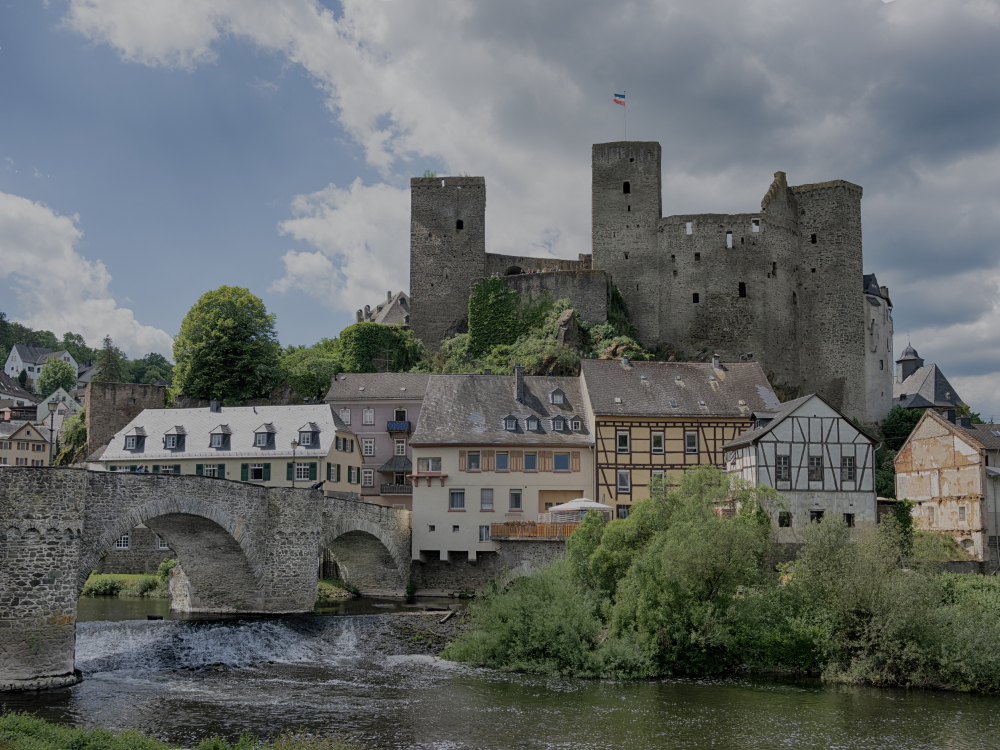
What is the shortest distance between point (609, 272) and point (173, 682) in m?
47.4

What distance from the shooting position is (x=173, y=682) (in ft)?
77.1

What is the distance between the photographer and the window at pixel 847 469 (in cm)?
3672

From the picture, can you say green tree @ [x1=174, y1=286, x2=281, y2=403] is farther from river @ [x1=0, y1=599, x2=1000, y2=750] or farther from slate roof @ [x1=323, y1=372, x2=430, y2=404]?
river @ [x1=0, y1=599, x2=1000, y2=750]

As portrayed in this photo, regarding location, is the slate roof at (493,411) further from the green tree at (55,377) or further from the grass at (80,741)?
the green tree at (55,377)

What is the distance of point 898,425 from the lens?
63.8 meters

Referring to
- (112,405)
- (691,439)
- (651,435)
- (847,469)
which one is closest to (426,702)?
(847,469)

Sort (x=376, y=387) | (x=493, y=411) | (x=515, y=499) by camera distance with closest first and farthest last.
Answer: (x=515, y=499), (x=493, y=411), (x=376, y=387)

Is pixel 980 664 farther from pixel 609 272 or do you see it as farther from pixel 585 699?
pixel 609 272

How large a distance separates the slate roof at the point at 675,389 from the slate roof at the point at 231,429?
12879mm

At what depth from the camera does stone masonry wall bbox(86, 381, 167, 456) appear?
2092 inches

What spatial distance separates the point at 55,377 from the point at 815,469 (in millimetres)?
100115

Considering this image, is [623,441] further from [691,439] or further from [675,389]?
[675,389]

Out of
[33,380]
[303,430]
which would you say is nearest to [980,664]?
[303,430]

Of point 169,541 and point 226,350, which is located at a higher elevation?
point 226,350
